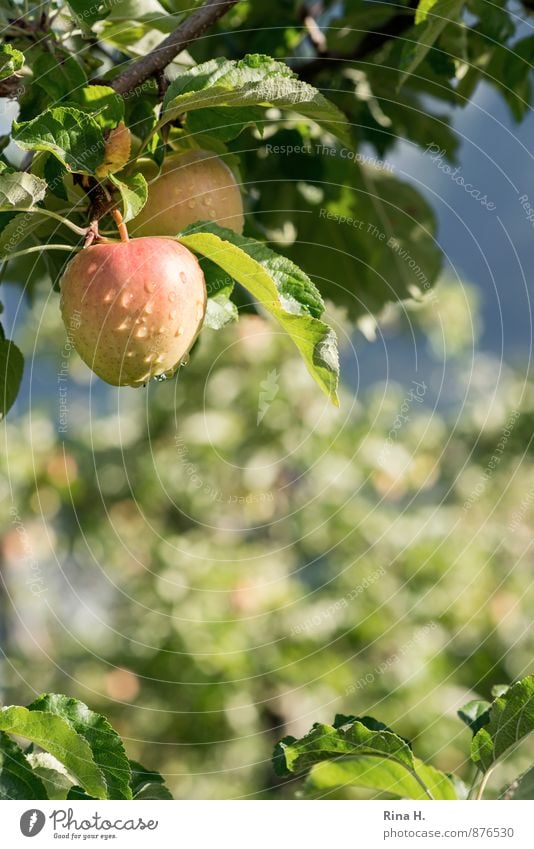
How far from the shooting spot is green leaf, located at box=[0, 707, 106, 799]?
0.62 meters

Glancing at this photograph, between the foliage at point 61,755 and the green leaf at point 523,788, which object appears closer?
the foliage at point 61,755

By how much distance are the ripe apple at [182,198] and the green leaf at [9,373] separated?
0.57 feet

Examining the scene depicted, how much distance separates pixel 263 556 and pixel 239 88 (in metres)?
2.02

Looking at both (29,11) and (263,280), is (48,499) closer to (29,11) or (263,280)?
(29,11)

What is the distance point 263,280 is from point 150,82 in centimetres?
26

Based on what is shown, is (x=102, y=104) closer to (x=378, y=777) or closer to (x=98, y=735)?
(x=98, y=735)

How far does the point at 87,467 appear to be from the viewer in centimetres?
282

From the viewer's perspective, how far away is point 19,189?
23.5 inches

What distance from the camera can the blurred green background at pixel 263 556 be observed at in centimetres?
249

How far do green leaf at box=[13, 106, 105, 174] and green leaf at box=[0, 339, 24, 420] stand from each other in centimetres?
22

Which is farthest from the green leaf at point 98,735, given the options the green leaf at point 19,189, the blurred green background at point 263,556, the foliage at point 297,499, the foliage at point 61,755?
the blurred green background at point 263,556

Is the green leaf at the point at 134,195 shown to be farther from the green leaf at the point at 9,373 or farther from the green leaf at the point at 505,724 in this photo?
the green leaf at the point at 505,724

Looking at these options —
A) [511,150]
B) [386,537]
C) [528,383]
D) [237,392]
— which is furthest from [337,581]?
[511,150]
